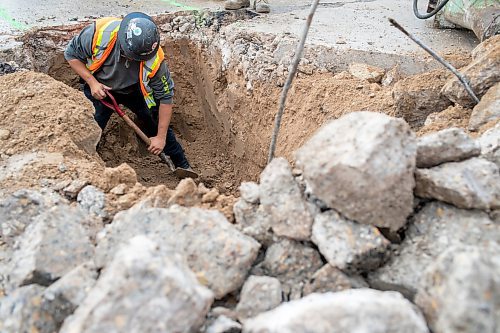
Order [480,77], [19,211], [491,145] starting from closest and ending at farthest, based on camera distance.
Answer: [491,145], [19,211], [480,77]

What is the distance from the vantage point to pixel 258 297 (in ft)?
6.44

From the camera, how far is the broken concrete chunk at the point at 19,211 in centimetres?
247

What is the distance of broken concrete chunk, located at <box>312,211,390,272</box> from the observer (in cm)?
193

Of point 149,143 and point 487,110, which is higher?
point 487,110

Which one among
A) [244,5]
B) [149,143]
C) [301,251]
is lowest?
[149,143]

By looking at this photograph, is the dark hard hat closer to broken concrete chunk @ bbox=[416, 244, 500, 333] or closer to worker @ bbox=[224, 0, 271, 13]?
worker @ bbox=[224, 0, 271, 13]

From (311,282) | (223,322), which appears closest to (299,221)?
(311,282)

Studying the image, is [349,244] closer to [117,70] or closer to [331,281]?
[331,281]

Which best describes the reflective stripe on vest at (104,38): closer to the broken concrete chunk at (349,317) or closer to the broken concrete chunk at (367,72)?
the broken concrete chunk at (367,72)

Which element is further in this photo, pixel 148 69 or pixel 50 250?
pixel 148 69

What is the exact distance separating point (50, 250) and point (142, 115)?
8.60 ft

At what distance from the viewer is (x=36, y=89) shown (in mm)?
3672

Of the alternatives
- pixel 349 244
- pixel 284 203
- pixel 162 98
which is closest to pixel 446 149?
pixel 349 244

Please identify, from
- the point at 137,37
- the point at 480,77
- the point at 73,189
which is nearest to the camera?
the point at 73,189
